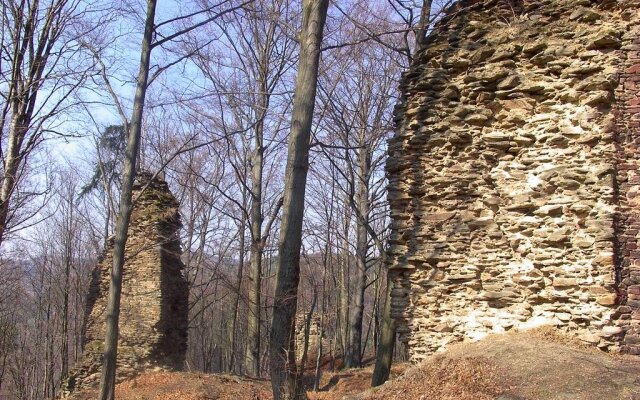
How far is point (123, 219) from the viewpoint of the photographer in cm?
993

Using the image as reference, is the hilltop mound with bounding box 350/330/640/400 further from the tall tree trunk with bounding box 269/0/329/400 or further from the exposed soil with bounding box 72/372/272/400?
the exposed soil with bounding box 72/372/272/400

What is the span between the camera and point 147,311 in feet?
50.2

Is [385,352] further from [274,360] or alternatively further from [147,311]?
[147,311]

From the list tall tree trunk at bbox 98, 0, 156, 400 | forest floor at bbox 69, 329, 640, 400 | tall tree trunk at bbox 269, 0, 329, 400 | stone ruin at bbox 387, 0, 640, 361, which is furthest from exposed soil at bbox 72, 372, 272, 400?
forest floor at bbox 69, 329, 640, 400

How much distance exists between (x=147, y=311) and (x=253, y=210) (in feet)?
14.5

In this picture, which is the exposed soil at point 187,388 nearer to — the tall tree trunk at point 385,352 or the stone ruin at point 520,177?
the tall tree trunk at point 385,352

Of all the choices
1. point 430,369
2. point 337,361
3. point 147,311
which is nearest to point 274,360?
point 430,369

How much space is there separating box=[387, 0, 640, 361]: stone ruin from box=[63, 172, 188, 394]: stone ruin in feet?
28.7

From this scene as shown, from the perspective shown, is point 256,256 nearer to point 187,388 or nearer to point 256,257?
point 256,257

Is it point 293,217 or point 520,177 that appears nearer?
point 293,217

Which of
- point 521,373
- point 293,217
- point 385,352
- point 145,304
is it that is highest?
point 293,217

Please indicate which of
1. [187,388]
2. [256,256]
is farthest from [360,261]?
[187,388]

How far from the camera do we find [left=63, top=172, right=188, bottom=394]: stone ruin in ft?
49.4

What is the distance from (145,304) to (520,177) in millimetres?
11356
